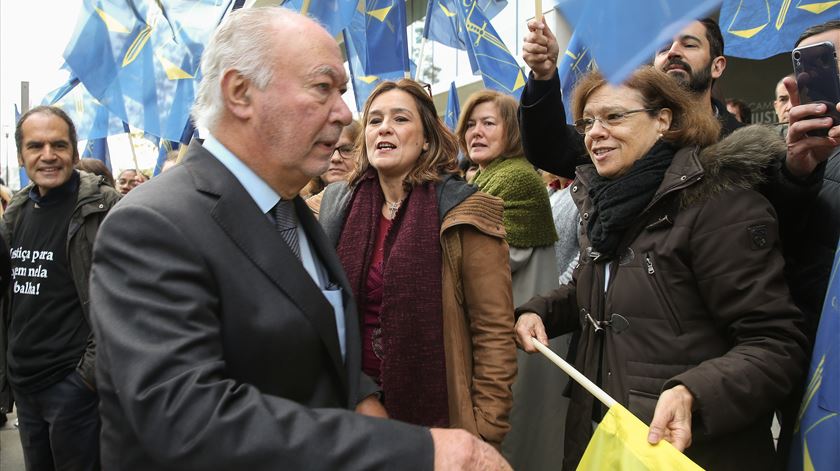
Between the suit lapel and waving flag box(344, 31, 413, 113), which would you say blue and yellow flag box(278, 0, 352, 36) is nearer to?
waving flag box(344, 31, 413, 113)

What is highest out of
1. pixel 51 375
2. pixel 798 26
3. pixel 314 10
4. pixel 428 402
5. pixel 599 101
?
pixel 314 10

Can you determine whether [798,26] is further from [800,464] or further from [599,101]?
[800,464]

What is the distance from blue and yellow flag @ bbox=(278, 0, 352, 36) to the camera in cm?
557

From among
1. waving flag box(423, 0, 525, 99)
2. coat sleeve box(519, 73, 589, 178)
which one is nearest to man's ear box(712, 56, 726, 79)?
coat sleeve box(519, 73, 589, 178)

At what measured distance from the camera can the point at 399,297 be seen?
245 centimetres

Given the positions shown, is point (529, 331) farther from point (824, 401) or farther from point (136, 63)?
point (136, 63)

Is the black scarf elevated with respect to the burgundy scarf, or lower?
elevated

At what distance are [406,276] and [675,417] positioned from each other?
1077 millimetres

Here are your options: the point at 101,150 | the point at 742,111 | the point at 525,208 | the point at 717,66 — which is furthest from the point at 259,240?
the point at 101,150

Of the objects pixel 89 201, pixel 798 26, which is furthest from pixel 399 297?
pixel 798 26

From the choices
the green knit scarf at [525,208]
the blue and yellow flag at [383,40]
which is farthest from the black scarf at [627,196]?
the blue and yellow flag at [383,40]

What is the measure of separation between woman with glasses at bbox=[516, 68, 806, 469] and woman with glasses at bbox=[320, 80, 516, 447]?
0.19m

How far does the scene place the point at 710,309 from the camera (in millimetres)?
1973

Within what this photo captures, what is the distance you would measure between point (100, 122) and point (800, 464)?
435 inches
